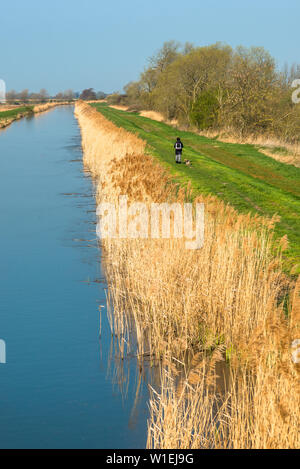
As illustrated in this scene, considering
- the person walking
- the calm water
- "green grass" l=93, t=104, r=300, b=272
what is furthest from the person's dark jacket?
the calm water

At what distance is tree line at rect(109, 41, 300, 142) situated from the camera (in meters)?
42.1

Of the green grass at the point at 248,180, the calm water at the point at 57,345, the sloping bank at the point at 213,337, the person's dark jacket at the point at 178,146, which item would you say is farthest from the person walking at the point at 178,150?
the sloping bank at the point at 213,337

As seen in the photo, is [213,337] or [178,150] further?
[178,150]

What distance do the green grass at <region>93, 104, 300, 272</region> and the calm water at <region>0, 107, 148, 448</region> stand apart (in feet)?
14.5

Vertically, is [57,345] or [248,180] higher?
[248,180]

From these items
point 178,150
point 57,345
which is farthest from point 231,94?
point 57,345

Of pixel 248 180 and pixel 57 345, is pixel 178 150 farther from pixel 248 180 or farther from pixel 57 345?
pixel 57 345

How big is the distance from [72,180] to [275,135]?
70.1 ft

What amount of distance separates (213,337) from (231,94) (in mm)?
39721

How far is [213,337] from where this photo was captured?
820cm

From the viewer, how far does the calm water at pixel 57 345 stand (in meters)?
6.58

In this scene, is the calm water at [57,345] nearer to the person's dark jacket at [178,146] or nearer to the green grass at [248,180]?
the green grass at [248,180]
